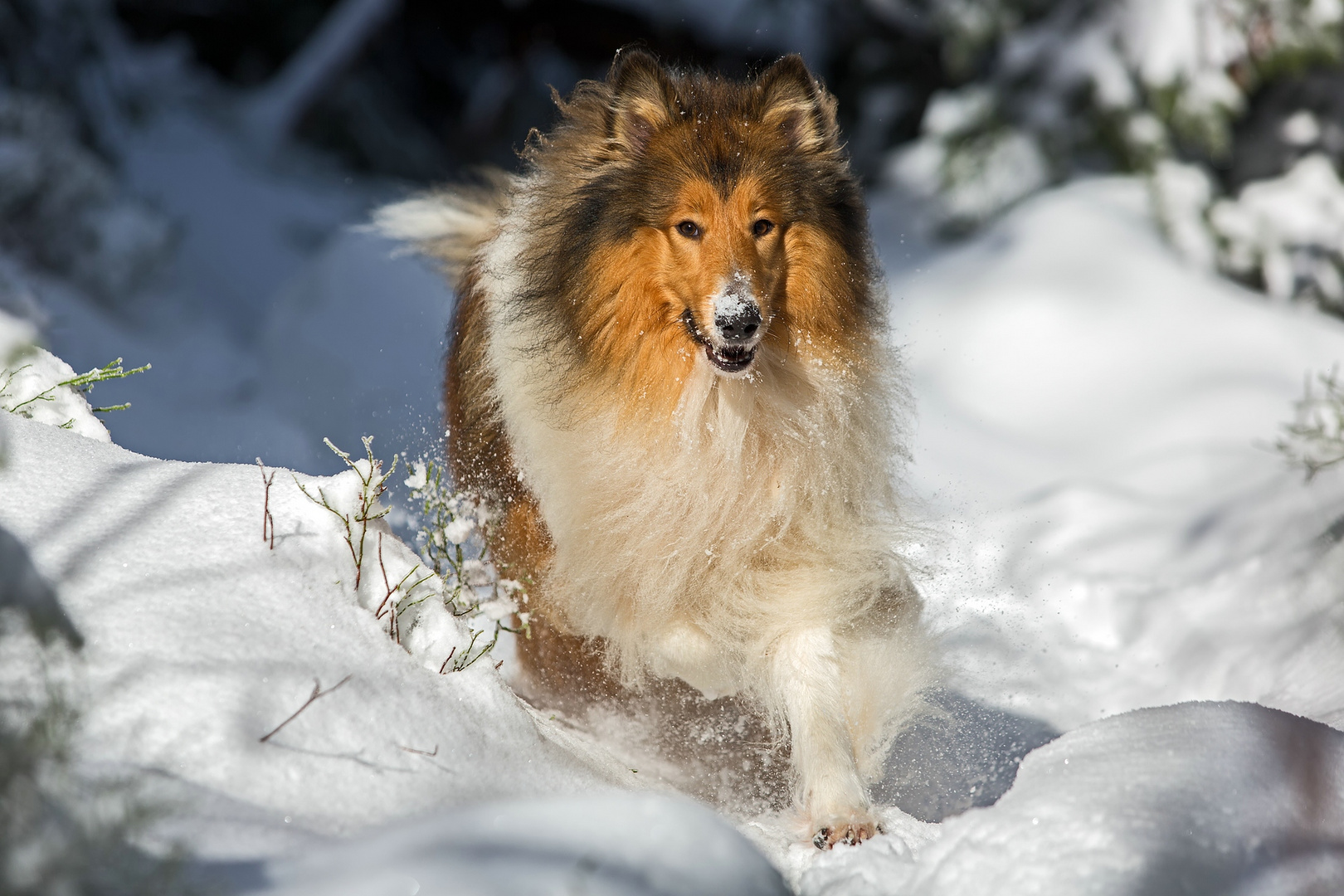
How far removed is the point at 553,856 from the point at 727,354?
152 cm

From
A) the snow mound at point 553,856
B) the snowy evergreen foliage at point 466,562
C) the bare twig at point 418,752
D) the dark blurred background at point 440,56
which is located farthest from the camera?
the dark blurred background at point 440,56

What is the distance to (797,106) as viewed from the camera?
2.93 meters

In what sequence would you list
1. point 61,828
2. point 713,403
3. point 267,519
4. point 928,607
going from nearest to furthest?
point 61,828 < point 267,519 < point 713,403 < point 928,607

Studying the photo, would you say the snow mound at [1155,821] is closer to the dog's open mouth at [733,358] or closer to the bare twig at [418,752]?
the bare twig at [418,752]

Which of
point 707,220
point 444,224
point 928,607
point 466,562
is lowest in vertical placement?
point 928,607

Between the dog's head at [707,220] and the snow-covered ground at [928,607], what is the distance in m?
0.86

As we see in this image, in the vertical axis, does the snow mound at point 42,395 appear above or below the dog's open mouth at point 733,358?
below

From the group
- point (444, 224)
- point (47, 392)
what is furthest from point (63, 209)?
point (47, 392)

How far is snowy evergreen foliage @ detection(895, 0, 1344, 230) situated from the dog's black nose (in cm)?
432

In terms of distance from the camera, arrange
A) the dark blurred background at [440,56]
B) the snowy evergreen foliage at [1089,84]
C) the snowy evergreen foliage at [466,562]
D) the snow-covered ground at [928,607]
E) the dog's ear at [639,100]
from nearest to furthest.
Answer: the snow-covered ground at [928,607] < the snowy evergreen foliage at [466,562] < the dog's ear at [639,100] < the snowy evergreen foliage at [1089,84] < the dark blurred background at [440,56]

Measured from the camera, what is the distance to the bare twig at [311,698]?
157 cm

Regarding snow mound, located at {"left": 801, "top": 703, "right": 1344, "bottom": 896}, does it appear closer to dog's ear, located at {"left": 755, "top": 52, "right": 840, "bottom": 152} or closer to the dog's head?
the dog's head

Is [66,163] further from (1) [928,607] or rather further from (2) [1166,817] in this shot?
(2) [1166,817]

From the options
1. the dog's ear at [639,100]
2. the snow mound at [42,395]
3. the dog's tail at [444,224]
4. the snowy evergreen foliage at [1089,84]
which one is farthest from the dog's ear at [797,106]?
the snowy evergreen foliage at [1089,84]
